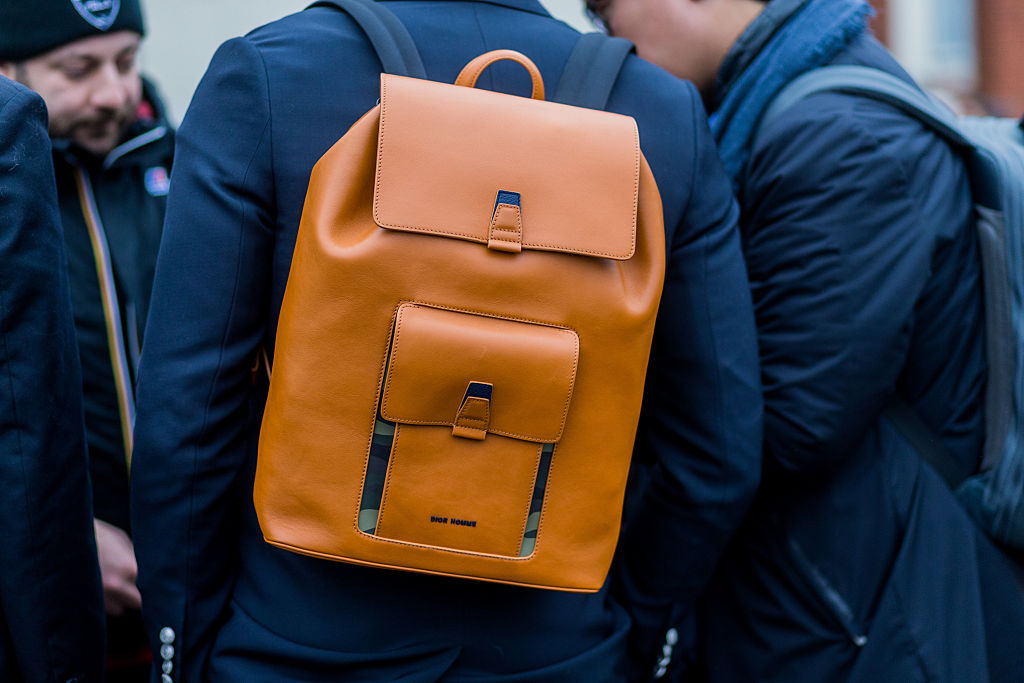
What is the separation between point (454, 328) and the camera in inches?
47.8

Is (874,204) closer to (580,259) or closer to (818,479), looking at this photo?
(818,479)

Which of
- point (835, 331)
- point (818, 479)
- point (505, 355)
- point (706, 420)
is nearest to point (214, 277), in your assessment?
point (505, 355)

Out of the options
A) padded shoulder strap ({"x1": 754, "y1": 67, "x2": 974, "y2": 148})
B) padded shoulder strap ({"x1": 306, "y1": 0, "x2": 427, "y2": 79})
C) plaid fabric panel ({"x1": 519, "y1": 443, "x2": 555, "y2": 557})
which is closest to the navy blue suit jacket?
padded shoulder strap ({"x1": 306, "y1": 0, "x2": 427, "y2": 79})

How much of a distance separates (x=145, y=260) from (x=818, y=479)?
1.72 meters

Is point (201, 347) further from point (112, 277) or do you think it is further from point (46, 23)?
point (46, 23)

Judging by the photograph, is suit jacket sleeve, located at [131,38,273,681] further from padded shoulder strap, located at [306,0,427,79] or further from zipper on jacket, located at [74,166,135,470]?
zipper on jacket, located at [74,166,135,470]

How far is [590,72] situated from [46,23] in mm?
1478

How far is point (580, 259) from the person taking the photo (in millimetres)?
1267

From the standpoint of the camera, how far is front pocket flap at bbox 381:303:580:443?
121 cm

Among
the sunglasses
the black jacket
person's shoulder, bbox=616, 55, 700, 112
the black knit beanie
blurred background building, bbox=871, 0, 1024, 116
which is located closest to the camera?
person's shoulder, bbox=616, 55, 700, 112

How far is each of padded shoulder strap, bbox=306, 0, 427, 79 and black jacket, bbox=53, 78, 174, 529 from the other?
1.19 m

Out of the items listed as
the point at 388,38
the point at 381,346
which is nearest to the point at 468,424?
the point at 381,346

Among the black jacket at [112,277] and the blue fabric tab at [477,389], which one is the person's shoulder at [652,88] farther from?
the black jacket at [112,277]

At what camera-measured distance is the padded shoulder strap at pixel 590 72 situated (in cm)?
141
